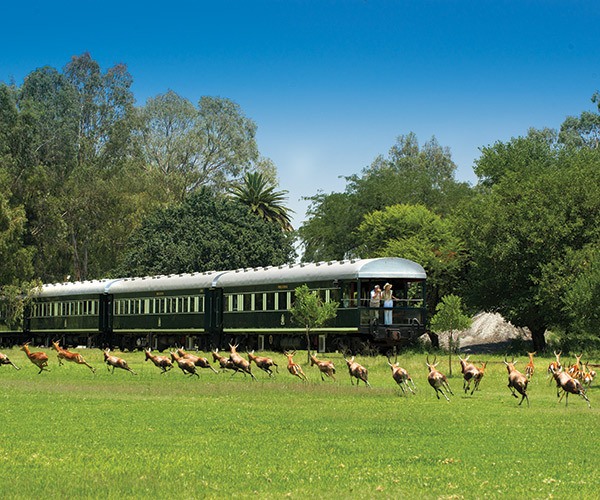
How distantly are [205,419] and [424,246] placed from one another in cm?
4436

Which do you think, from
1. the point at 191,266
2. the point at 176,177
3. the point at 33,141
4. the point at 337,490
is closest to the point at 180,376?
the point at 337,490

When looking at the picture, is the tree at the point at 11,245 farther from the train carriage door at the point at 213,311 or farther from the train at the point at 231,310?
the train carriage door at the point at 213,311

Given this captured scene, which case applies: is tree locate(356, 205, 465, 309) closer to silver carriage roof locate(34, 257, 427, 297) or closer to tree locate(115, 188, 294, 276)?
silver carriage roof locate(34, 257, 427, 297)

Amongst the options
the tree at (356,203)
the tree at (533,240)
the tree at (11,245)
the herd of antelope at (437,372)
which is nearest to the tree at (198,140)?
the tree at (356,203)

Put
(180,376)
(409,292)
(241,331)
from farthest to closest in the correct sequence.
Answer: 1. (241,331)
2. (409,292)
3. (180,376)

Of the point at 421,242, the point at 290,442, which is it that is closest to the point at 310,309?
the point at 421,242

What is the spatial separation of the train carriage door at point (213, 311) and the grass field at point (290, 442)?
72.6 ft

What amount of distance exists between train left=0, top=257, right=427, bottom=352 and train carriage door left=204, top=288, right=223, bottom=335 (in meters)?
0.05

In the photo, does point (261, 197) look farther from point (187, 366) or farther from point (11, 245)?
point (187, 366)

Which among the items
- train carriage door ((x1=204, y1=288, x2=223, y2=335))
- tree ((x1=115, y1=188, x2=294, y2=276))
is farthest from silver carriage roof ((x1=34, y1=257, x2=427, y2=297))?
tree ((x1=115, y1=188, x2=294, y2=276))

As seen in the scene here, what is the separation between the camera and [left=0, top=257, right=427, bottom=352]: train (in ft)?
156

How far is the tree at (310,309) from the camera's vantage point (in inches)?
1786

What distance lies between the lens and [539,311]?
5522cm

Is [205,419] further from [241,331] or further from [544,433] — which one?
[241,331]
